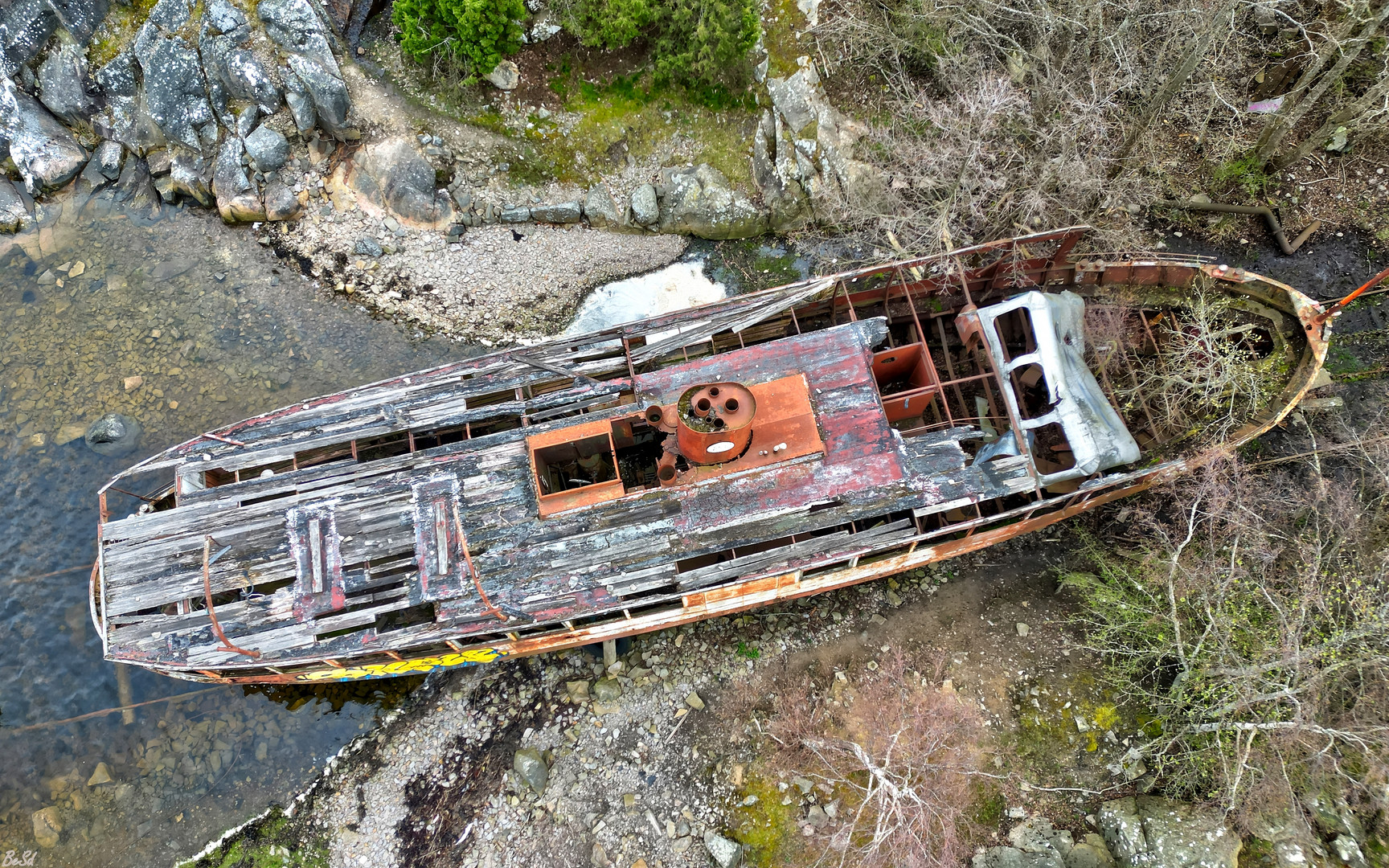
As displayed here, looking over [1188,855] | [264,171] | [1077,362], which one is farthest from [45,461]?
[1188,855]

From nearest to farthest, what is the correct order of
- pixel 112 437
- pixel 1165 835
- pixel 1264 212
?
1. pixel 1165 835
2. pixel 112 437
3. pixel 1264 212

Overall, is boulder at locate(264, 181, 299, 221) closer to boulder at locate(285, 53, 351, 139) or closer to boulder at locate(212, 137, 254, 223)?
boulder at locate(212, 137, 254, 223)

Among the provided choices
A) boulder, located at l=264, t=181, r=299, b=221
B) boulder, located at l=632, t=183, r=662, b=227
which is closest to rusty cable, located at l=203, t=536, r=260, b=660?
boulder, located at l=264, t=181, r=299, b=221

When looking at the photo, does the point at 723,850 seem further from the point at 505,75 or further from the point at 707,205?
the point at 505,75

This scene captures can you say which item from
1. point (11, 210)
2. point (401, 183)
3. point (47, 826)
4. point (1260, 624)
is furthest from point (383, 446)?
point (1260, 624)

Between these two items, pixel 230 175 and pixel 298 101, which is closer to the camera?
pixel 298 101

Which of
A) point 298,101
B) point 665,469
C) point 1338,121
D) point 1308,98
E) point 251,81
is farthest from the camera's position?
point 298,101

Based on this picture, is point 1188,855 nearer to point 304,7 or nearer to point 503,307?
point 503,307
